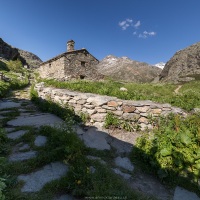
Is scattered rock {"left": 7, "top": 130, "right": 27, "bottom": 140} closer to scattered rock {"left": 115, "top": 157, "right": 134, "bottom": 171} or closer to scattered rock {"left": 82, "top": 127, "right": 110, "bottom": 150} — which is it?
scattered rock {"left": 82, "top": 127, "right": 110, "bottom": 150}

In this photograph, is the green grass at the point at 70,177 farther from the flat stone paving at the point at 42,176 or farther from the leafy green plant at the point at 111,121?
the leafy green plant at the point at 111,121

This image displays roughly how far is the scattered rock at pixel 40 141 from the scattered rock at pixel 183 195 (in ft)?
11.7

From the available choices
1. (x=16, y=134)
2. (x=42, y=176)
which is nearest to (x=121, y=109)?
(x=16, y=134)

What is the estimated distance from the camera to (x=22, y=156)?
14.8 ft

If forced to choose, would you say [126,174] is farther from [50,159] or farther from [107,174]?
[50,159]

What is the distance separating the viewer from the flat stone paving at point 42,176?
3.48 m

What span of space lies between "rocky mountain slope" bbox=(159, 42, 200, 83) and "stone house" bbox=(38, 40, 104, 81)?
1427cm

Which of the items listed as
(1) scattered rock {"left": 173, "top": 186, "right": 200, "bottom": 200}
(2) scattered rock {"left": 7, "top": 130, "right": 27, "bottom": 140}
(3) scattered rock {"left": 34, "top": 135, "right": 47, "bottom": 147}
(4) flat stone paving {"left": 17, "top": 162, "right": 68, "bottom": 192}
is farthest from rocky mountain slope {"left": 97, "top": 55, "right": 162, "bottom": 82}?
(1) scattered rock {"left": 173, "top": 186, "right": 200, "bottom": 200}

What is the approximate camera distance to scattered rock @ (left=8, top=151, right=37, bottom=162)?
172 inches

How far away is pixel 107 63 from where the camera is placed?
72.8 metres

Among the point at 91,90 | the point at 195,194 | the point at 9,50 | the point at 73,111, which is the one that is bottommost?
the point at 195,194

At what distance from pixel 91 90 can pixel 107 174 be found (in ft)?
19.3

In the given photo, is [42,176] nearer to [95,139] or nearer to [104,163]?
[104,163]

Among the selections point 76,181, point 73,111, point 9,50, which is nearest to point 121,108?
point 73,111
